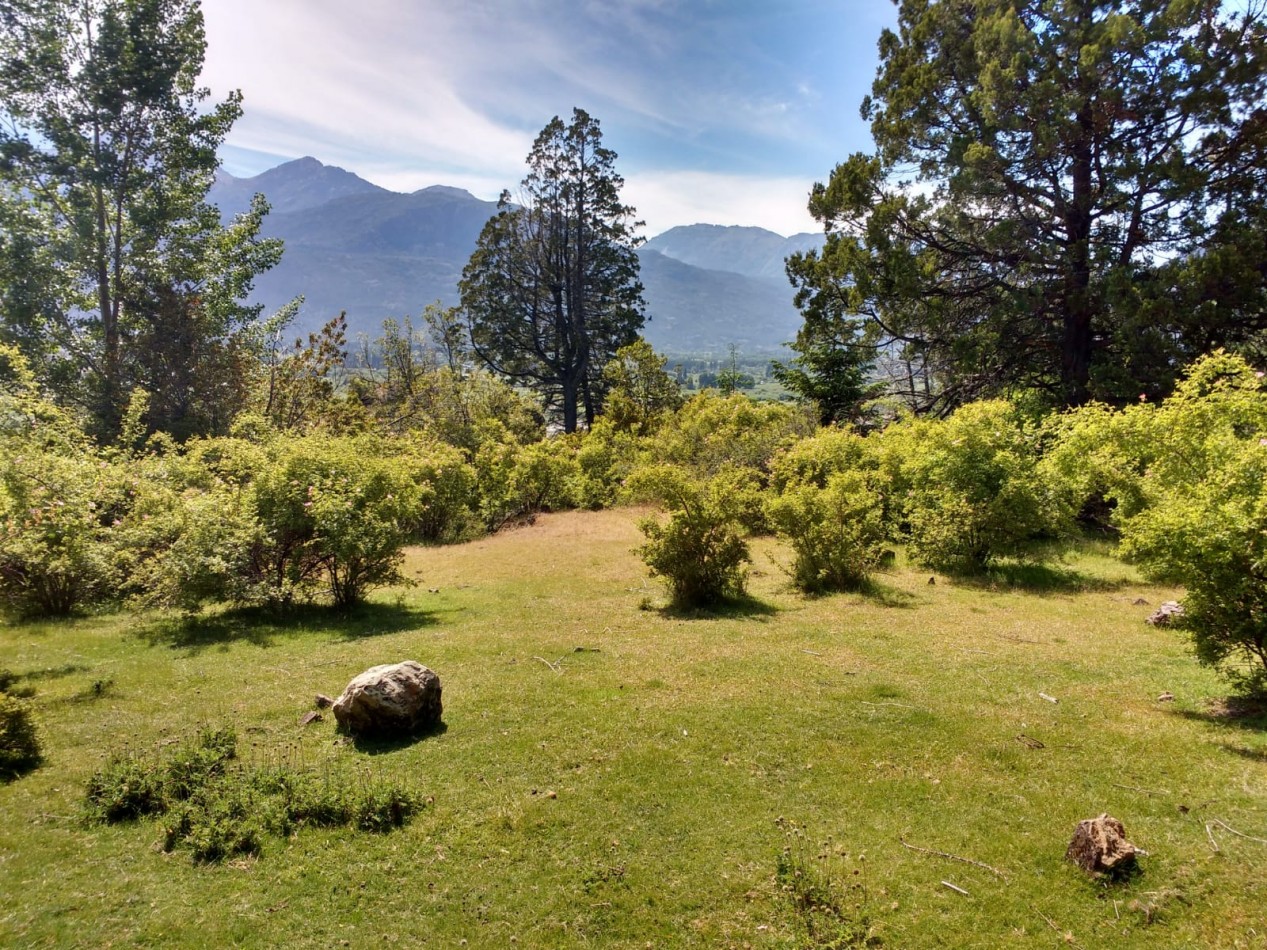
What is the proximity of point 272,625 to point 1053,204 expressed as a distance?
2454cm

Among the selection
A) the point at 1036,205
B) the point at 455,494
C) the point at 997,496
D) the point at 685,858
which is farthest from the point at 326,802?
the point at 1036,205

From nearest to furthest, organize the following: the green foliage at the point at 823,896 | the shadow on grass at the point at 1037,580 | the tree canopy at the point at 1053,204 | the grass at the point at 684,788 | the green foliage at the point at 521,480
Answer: the green foliage at the point at 823,896, the grass at the point at 684,788, the shadow on grass at the point at 1037,580, the tree canopy at the point at 1053,204, the green foliage at the point at 521,480

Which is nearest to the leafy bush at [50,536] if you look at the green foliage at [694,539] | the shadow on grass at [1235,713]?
the green foliage at [694,539]

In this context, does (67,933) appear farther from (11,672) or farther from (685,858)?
(11,672)

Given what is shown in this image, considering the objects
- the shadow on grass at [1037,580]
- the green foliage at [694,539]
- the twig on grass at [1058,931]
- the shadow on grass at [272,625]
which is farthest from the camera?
the shadow on grass at [1037,580]

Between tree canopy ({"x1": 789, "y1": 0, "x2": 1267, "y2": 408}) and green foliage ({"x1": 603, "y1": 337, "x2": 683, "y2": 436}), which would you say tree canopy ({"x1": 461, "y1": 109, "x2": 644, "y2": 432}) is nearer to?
green foliage ({"x1": 603, "y1": 337, "x2": 683, "y2": 436})

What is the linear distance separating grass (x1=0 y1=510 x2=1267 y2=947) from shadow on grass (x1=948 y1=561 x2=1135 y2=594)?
2121 millimetres

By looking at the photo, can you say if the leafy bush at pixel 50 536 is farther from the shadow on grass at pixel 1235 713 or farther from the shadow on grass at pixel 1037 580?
the shadow on grass at pixel 1037 580

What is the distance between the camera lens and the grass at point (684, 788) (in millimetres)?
3859

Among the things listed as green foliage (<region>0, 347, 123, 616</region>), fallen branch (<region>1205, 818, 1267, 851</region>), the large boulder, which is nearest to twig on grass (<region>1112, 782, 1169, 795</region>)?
fallen branch (<region>1205, 818, 1267, 851</region>)

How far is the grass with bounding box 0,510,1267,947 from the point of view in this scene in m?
3.86

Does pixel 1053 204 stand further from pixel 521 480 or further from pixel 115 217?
pixel 115 217

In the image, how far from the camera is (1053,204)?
20.3 metres

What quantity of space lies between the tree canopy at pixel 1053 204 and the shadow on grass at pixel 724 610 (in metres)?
14.5
